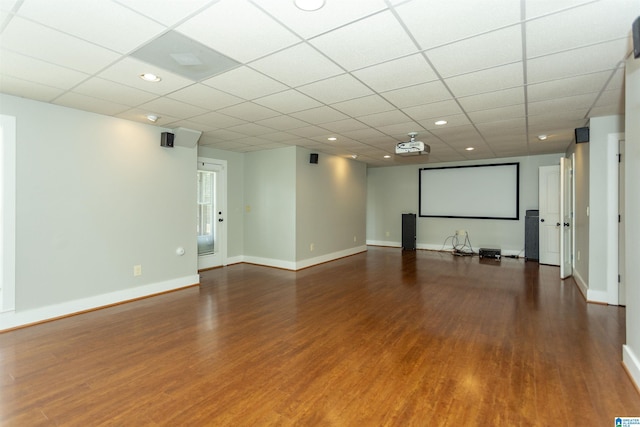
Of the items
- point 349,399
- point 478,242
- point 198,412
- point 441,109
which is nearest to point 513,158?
point 478,242

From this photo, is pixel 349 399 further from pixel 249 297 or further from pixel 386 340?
pixel 249 297

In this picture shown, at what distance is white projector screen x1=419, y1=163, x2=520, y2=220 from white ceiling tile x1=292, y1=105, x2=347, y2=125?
5.41m

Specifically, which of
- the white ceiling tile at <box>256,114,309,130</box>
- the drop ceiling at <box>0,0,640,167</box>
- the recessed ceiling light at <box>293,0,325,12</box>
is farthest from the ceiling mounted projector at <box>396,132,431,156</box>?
the recessed ceiling light at <box>293,0,325,12</box>

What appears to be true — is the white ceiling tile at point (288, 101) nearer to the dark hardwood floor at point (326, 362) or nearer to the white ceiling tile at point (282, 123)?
the white ceiling tile at point (282, 123)

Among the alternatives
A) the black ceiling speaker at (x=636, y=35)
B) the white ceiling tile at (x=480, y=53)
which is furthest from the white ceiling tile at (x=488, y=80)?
the black ceiling speaker at (x=636, y=35)

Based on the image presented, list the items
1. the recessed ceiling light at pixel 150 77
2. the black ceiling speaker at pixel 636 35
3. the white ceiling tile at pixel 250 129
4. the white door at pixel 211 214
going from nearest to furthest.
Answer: the black ceiling speaker at pixel 636 35, the recessed ceiling light at pixel 150 77, the white ceiling tile at pixel 250 129, the white door at pixel 211 214

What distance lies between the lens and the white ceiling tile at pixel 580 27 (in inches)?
72.8

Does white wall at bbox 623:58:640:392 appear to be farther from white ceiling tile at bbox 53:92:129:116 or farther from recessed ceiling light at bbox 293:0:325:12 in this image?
white ceiling tile at bbox 53:92:129:116

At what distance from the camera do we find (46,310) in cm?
355

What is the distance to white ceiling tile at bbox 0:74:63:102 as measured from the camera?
115 inches

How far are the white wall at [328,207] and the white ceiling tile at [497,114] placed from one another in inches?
126

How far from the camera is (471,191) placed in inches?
324

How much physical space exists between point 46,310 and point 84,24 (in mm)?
3199

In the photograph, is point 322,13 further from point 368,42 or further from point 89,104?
point 89,104
